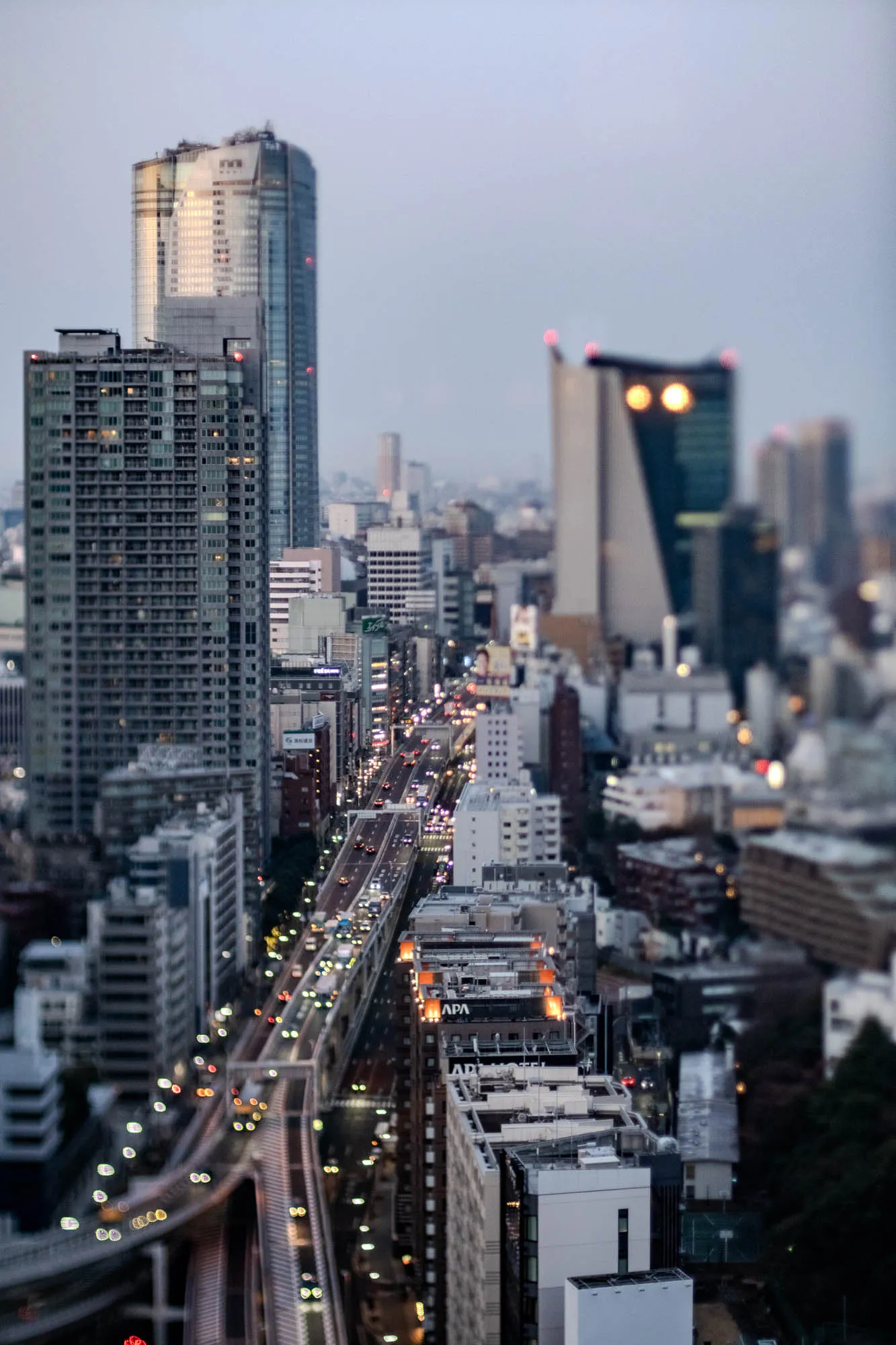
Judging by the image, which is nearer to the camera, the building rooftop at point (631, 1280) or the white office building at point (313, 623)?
the building rooftop at point (631, 1280)

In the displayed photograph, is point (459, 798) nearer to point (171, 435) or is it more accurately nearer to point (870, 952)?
point (171, 435)

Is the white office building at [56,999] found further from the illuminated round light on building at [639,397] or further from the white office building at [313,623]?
the white office building at [313,623]

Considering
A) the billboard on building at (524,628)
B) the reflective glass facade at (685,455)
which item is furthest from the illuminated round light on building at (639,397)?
the billboard on building at (524,628)

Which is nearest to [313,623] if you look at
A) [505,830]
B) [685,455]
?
[505,830]

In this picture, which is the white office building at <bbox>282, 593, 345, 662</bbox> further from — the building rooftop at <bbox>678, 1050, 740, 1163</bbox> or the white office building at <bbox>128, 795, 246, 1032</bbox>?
the building rooftop at <bbox>678, 1050, 740, 1163</bbox>

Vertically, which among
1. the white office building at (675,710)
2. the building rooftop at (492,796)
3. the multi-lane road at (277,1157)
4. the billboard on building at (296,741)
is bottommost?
the multi-lane road at (277,1157)

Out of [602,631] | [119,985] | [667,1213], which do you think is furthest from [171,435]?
[667,1213]

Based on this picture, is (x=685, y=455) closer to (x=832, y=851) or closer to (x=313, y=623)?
(x=832, y=851)
